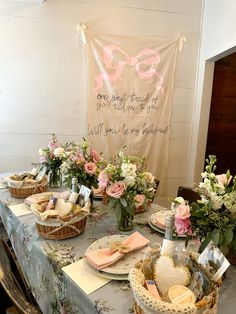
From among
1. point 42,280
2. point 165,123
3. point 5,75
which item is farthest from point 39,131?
point 42,280

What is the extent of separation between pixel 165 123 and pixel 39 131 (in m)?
1.26

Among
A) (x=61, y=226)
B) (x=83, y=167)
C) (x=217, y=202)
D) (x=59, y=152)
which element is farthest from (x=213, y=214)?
(x=59, y=152)

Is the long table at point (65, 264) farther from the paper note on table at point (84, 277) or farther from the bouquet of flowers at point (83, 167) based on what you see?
the bouquet of flowers at point (83, 167)

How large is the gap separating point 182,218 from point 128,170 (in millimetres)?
390

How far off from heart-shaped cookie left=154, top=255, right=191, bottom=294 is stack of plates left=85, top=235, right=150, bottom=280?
14 cm

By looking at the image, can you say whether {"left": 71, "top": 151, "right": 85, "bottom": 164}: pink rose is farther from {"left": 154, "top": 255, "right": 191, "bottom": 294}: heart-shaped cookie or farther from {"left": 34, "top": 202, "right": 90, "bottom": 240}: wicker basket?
{"left": 154, "top": 255, "right": 191, "bottom": 294}: heart-shaped cookie

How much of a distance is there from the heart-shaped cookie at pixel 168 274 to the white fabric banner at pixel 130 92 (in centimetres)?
172

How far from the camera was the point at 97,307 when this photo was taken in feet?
2.49

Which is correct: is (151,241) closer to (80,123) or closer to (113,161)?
(113,161)

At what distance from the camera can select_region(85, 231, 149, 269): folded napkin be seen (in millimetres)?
913

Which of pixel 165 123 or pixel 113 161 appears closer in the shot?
pixel 113 161

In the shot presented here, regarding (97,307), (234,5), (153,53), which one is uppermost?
(234,5)

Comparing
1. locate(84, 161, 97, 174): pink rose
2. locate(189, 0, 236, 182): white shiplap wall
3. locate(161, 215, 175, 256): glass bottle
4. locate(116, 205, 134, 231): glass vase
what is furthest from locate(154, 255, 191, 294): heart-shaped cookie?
locate(189, 0, 236, 182): white shiplap wall

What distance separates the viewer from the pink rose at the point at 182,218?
30.8 inches
